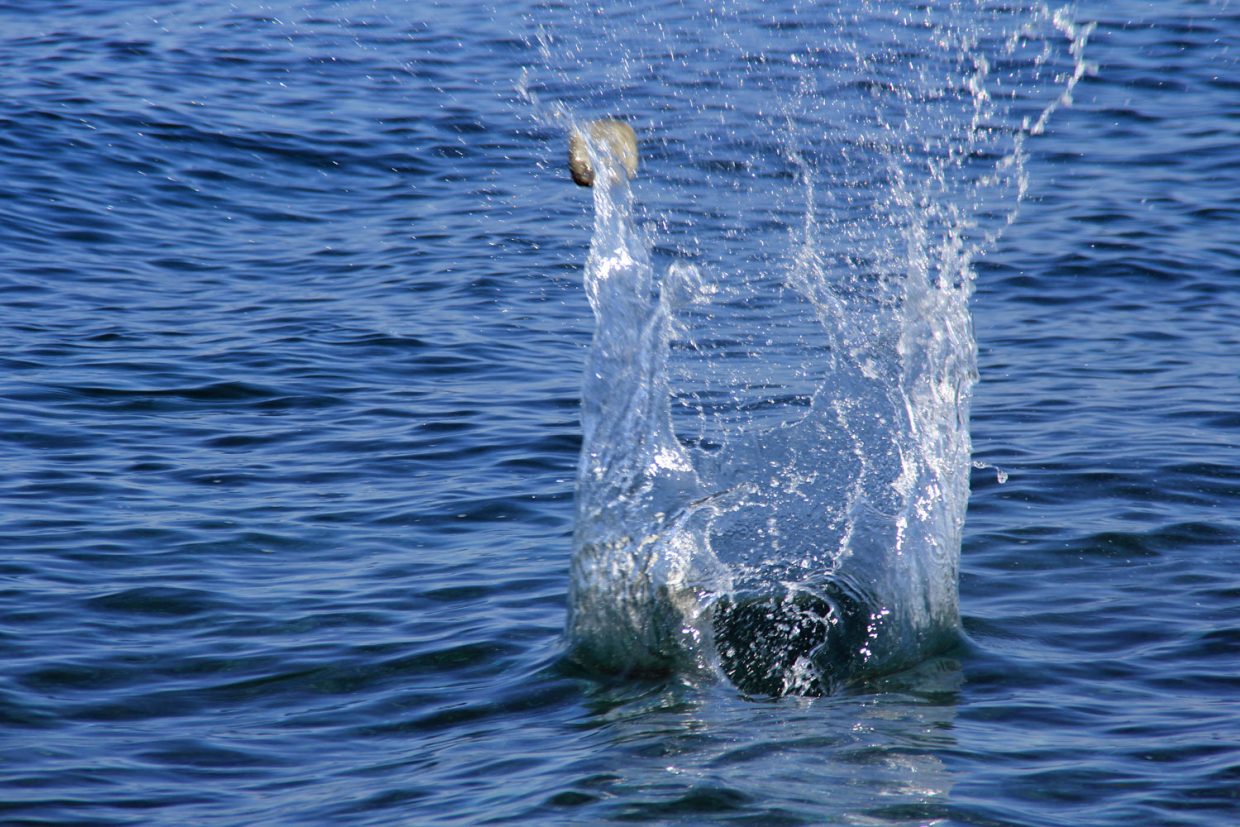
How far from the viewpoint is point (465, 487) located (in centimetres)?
844

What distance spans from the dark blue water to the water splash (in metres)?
0.21

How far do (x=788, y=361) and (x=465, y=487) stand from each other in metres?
2.51

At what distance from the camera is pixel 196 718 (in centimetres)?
596

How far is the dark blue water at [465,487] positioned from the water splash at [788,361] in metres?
0.21

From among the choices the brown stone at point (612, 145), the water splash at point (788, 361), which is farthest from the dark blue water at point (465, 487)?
the brown stone at point (612, 145)

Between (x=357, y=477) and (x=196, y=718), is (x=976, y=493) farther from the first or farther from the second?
(x=196, y=718)

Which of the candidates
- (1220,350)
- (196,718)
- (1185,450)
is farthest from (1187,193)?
(196,718)

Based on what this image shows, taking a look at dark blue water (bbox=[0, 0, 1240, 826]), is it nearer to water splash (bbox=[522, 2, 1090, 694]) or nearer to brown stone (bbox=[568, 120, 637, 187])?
water splash (bbox=[522, 2, 1090, 694])

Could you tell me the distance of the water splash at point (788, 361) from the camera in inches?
252

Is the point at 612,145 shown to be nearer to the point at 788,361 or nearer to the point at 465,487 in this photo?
the point at 465,487

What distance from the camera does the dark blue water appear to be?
5371 mm

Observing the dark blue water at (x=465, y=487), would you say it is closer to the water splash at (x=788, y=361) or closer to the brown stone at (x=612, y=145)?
the water splash at (x=788, y=361)

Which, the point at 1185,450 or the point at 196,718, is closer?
the point at 196,718

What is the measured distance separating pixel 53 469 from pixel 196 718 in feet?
9.82
